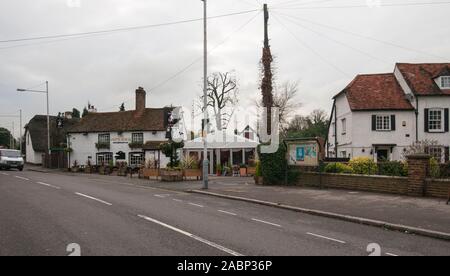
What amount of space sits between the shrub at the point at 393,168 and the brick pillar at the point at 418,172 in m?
1.57

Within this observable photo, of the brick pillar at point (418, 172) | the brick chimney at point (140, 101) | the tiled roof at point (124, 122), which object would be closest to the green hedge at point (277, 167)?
the brick pillar at point (418, 172)

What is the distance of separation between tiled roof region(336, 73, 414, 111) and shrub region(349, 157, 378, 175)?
13.7 metres

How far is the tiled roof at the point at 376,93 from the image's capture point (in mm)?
33562

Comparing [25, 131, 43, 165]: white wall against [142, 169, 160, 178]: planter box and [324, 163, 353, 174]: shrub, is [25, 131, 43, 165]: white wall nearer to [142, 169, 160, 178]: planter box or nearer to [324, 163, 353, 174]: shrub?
[142, 169, 160, 178]: planter box

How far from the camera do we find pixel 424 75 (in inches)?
1395

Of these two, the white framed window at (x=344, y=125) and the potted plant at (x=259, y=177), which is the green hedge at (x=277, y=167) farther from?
the white framed window at (x=344, y=125)

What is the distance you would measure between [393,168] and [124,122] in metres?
37.3

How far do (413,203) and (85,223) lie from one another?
10491mm

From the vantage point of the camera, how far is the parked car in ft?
146

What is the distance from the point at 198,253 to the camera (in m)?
7.81

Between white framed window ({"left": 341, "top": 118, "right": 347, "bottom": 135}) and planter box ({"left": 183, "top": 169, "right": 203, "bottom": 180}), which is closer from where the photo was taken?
planter box ({"left": 183, "top": 169, "right": 203, "bottom": 180})

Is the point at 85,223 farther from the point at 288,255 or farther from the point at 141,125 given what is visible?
the point at 141,125

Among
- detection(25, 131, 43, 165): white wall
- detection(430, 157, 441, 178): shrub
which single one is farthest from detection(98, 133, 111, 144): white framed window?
detection(430, 157, 441, 178): shrub

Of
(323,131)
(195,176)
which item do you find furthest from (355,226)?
(323,131)
